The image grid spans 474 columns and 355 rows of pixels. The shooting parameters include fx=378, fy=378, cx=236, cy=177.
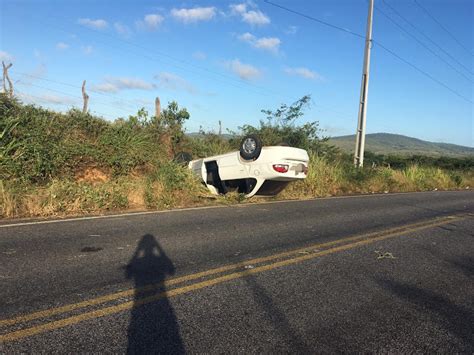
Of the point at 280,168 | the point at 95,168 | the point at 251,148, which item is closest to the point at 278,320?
the point at 280,168

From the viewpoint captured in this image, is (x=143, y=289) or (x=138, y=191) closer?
(x=143, y=289)

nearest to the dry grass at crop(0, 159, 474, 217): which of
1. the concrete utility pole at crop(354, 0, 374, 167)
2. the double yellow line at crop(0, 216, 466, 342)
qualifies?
the concrete utility pole at crop(354, 0, 374, 167)

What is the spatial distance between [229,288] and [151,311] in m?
0.92

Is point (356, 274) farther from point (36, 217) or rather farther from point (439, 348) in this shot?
point (36, 217)

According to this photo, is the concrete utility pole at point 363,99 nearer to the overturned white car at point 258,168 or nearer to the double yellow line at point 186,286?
the overturned white car at point 258,168

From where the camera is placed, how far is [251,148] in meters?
9.63

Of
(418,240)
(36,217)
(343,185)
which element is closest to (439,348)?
(418,240)

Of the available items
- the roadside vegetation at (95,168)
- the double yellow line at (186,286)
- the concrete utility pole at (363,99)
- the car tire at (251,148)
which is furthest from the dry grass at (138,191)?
the double yellow line at (186,286)

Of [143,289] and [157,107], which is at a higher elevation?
[157,107]

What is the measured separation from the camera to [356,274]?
Result: 15.2ft

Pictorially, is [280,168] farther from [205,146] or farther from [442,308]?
[205,146]

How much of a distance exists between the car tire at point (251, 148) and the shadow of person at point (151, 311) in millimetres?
5038

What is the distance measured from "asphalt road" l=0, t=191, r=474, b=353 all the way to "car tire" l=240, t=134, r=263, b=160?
2687 millimetres

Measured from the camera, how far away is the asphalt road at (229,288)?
293cm
